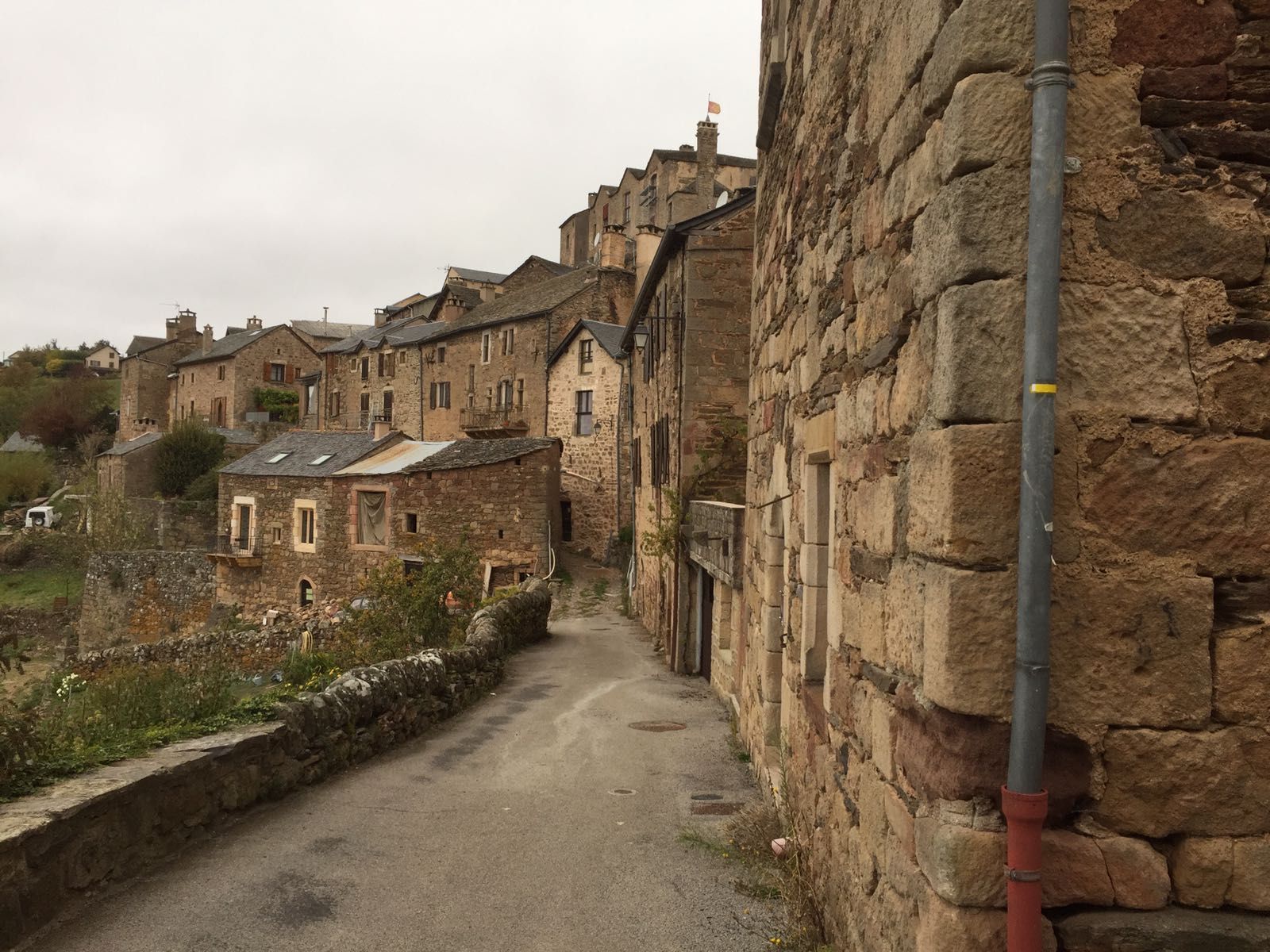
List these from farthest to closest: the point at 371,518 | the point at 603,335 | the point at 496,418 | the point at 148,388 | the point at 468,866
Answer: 1. the point at 148,388
2. the point at 496,418
3. the point at 603,335
4. the point at 371,518
5. the point at 468,866

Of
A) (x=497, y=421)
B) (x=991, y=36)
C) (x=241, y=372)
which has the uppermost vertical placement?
(x=241, y=372)

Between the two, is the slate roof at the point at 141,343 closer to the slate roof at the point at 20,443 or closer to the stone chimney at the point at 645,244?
the slate roof at the point at 20,443

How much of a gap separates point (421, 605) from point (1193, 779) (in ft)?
46.0

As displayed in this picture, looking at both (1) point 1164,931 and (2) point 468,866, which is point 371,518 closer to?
(2) point 468,866

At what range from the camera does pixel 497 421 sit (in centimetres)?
3716

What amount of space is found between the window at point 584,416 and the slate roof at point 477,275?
2174cm

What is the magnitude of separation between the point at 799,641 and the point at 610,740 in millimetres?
3662

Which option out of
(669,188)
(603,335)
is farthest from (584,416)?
(669,188)

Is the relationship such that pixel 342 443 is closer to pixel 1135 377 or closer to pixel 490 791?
pixel 490 791

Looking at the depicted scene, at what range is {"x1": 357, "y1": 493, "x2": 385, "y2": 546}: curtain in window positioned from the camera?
2611cm

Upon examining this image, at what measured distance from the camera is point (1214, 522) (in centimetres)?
232

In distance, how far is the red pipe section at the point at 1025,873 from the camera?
2.24 meters

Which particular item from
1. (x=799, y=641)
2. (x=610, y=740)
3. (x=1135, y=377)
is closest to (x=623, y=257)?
(x=610, y=740)

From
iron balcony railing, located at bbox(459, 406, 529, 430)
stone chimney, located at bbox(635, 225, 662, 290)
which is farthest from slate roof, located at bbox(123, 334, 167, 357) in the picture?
stone chimney, located at bbox(635, 225, 662, 290)
